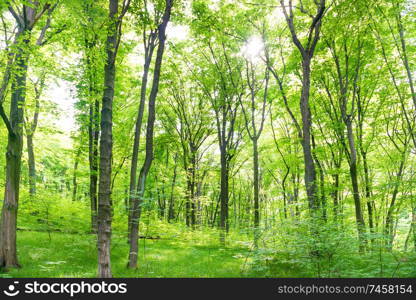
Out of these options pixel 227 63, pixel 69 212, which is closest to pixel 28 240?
pixel 69 212

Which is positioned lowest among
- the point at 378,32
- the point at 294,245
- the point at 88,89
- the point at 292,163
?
the point at 294,245

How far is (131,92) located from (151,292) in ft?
59.3

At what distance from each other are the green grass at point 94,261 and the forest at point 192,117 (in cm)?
7

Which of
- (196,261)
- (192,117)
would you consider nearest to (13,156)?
(196,261)

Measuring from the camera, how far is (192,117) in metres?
22.2

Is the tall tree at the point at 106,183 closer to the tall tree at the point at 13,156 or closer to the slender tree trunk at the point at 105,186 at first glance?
the slender tree trunk at the point at 105,186

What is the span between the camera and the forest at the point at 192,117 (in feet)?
23.7

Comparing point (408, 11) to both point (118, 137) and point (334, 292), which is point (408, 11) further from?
point (118, 137)

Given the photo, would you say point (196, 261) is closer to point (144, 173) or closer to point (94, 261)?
point (94, 261)

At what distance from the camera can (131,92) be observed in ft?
68.3

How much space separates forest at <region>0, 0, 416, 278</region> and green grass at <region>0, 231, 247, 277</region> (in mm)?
72

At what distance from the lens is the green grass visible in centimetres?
813

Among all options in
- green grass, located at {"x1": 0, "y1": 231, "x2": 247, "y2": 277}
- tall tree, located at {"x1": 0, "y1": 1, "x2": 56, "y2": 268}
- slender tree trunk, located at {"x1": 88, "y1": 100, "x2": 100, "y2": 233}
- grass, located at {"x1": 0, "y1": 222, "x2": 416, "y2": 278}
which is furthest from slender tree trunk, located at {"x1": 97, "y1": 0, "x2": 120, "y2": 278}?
slender tree trunk, located at {"x1": 88, "y1": 100, "x2": 100, "y2": 233}

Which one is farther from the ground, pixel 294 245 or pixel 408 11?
pixel 408 11
